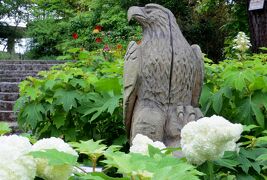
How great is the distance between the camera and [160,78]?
2674mm

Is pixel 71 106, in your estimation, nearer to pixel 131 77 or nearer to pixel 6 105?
pixel 131 77

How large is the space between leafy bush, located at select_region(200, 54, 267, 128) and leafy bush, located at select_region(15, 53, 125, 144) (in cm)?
68

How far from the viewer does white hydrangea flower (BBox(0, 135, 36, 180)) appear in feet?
3.00

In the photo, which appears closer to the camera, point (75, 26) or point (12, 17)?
point (75, 26)

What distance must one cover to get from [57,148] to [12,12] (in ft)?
95.9

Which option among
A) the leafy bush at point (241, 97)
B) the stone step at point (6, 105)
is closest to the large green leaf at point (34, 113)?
Answer: the leafy bush at point (241, 97)

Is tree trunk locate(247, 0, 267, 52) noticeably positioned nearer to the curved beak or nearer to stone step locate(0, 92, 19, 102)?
the curved beak

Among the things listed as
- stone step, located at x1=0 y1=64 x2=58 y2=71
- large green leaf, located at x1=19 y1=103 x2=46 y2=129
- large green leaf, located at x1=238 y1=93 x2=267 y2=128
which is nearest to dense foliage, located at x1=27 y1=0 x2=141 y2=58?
stone step, located at x1=0 y1=64 x2=58 y2=71

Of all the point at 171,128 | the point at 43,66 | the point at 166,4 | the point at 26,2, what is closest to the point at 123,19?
the point at 166,4

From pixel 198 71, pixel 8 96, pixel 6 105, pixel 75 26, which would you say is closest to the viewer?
pixel 198 71

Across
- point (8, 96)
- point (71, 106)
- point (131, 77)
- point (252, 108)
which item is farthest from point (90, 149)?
point (8, 96)

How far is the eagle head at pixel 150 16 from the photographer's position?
275 centimetres

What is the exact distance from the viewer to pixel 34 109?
3643mm

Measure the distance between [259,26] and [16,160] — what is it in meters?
5.43
